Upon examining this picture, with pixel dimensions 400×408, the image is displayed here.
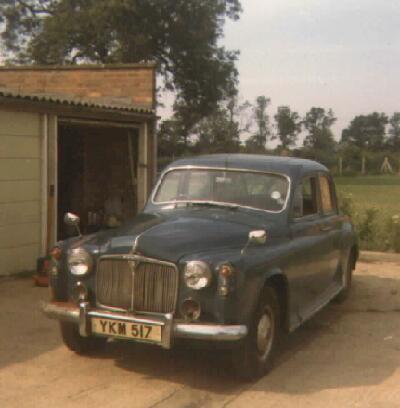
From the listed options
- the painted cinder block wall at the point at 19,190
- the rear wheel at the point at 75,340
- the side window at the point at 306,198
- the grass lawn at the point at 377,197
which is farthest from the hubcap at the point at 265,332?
the grass lawn at the point at 377,197

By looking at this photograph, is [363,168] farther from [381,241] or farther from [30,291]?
[30,291]

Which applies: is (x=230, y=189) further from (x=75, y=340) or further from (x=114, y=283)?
(x=75, y=340)

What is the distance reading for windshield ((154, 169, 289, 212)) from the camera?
6008 millimetres

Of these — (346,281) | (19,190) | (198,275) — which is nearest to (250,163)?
(198,275)

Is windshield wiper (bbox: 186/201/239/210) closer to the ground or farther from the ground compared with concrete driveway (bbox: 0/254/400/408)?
farther from the ground

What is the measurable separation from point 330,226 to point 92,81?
846 centimetres

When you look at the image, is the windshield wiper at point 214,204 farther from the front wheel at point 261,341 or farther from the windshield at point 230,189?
the front wheel at point 261,341

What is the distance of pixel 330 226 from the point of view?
22.6 ft

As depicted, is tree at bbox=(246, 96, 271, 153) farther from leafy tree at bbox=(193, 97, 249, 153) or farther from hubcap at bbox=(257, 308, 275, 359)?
hubcap at bbox=(257, 308, 275, 359)

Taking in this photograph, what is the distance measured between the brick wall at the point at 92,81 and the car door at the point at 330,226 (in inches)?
257

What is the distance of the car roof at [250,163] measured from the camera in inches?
247

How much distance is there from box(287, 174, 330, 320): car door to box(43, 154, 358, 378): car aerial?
0.01 m

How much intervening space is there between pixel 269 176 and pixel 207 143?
125ft

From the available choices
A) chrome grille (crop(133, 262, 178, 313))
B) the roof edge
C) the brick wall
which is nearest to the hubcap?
chrome grille (crop(133, 262, 178, 313))
